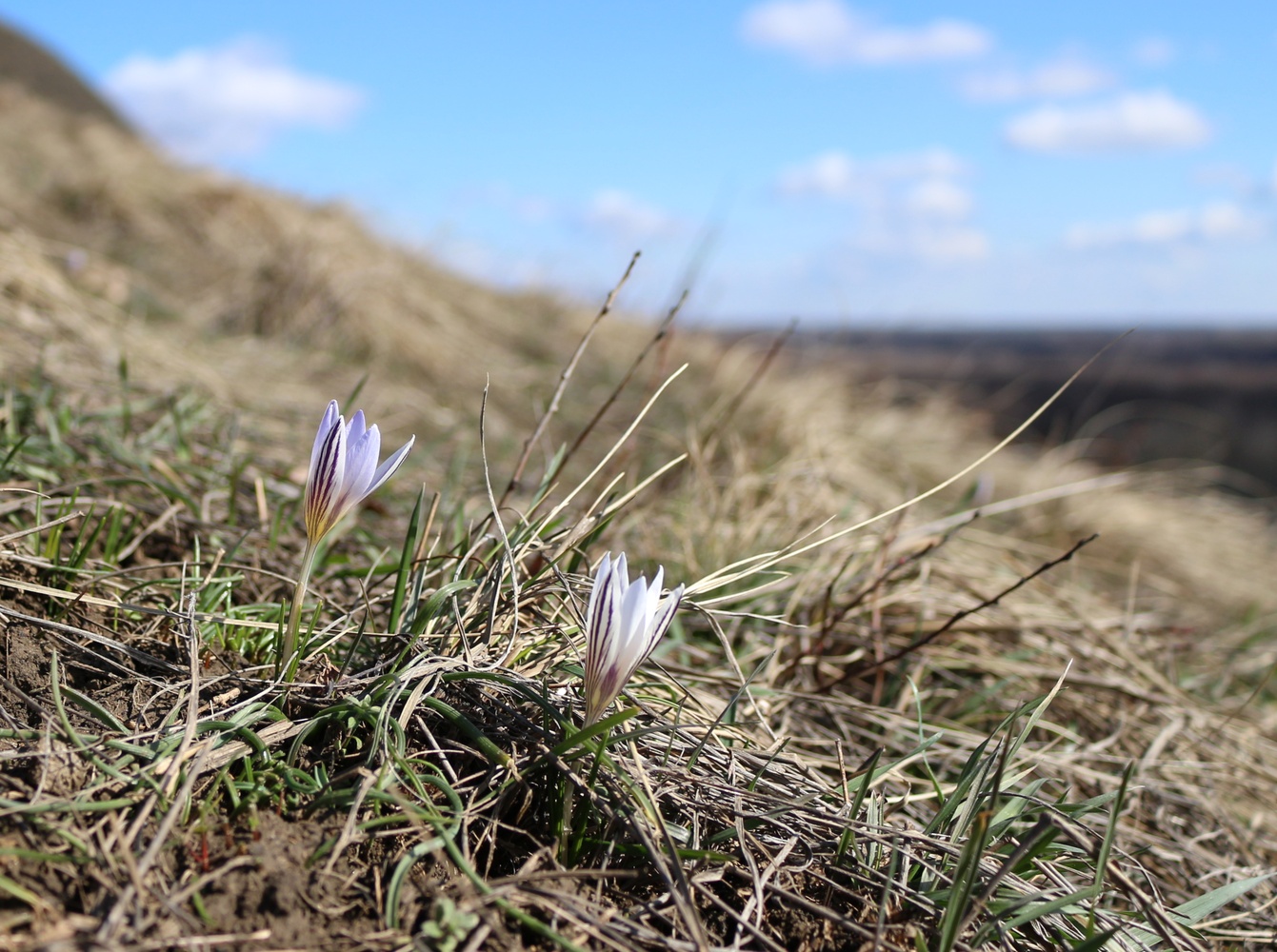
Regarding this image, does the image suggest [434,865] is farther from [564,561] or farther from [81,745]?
[564,561]

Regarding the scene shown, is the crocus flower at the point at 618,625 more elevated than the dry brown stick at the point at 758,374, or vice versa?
the dry brown stick at the point at 758,374

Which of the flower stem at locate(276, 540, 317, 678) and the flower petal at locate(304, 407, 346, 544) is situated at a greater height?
the flower petal at locate(304, 407, 346, 544)

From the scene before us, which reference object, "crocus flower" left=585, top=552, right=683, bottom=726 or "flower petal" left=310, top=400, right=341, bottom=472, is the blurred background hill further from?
"crocus flower" left=585, top=552, right=683, bottom=726

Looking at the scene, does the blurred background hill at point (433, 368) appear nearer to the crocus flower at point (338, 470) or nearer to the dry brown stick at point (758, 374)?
the dry brown stick at point (758, 374)

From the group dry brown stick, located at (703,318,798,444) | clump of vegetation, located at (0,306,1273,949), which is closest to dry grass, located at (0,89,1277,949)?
clump of vegetation, located at (0,306,1273,949)

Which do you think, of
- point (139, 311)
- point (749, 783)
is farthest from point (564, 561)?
point (139, 311)

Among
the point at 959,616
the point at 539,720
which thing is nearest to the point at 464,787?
the point at 539,720

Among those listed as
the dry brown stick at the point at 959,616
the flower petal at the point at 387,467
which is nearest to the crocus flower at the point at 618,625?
the flower petal at the point at 387,467
